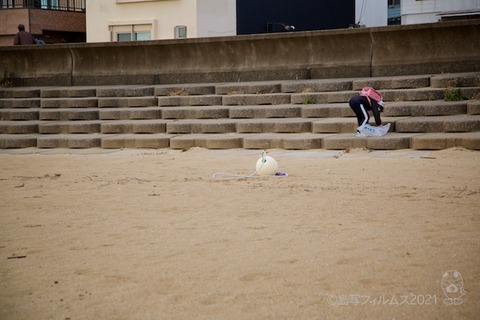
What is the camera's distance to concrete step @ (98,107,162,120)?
47.9 ft

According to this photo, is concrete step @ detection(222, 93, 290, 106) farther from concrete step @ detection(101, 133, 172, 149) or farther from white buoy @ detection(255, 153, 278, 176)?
white buoy @ detection(255, 153, 278, 176)

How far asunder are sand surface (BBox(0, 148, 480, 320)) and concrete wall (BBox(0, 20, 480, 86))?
180 inches

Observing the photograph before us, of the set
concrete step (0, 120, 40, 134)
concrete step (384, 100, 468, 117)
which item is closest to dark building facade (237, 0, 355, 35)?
A: concrete step (0, 120, 40, 134)

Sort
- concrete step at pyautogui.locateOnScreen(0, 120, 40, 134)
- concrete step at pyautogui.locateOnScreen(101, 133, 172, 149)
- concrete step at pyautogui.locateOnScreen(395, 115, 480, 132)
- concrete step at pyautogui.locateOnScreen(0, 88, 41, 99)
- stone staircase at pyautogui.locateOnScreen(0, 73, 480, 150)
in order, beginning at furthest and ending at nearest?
concrete step at pyautogui.locateOnScreen(0, 88, 41, 99)
concrete step at pyautogui.locateOnScreen(0, 120, 40, 134)
concrete step at pyautogui.locateOnScreen(101, 133, 172, 149)
stone staircase at pyautogui.locateOnScreen(0, 73, 480, 150)
concrete step at pyautogui.locateOnScreen(395, 115, 480, 132)

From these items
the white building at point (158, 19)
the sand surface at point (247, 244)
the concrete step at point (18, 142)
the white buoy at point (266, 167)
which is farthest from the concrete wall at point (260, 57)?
the white building at point (158, 19)

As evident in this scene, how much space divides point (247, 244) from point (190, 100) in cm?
942

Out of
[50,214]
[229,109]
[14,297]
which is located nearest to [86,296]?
[14,297]

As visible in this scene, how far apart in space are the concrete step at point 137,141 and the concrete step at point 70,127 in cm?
88

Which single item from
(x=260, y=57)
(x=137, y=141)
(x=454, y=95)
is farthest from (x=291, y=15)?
(x=454, y=95)

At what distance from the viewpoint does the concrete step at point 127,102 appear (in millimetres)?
15265

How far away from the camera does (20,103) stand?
16578mm

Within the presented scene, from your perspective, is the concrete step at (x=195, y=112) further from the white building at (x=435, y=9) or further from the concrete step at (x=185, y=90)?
the white building at (x=435, y=9)

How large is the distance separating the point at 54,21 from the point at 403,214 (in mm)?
32781

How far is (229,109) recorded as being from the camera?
14.0m
